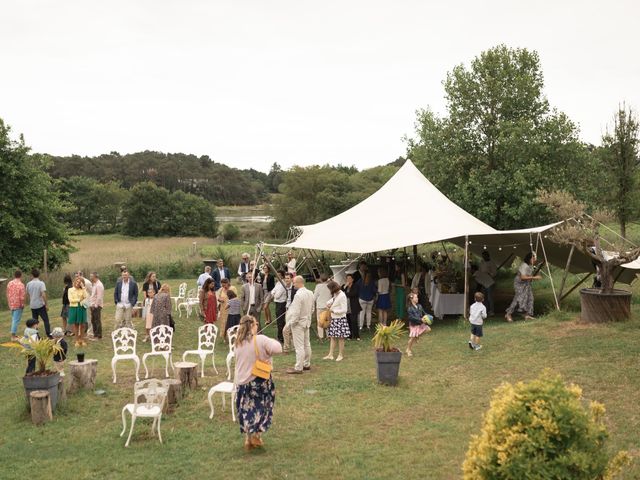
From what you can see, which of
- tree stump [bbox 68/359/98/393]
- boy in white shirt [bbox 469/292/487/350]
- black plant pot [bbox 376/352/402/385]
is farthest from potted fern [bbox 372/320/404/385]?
tree stump [bbox 68/359/98/393]

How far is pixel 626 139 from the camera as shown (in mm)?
21250

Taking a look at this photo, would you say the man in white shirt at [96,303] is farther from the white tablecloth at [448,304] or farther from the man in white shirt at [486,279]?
the man in white shirt at [486,279]

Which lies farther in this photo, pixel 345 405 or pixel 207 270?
pixel 207 270

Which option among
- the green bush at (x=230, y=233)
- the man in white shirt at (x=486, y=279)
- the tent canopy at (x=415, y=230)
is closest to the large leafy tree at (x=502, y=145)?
the tent canopy at (x=415, y=230)

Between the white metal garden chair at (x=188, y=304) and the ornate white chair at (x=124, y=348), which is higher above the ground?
the ornate white chair at (x=124, y=348)

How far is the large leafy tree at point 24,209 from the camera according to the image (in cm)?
2181

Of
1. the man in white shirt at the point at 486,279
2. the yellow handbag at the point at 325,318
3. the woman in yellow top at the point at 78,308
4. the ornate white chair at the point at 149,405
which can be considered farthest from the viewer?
the man in white shirt at the point at 486,279

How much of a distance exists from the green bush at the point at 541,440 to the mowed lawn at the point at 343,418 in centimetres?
195

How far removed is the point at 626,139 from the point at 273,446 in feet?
64.9

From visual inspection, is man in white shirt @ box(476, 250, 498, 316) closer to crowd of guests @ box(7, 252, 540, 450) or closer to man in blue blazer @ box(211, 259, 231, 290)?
crowd of guests @ box(7, 252, 540, 450)

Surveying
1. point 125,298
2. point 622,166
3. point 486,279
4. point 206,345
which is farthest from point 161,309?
point 622,166

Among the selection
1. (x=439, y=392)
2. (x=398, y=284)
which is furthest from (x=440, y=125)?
(x=439, y=392)

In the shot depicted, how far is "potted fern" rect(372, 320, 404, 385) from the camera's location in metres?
8.47

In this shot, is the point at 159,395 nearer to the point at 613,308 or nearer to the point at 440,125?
the point at 613,308
